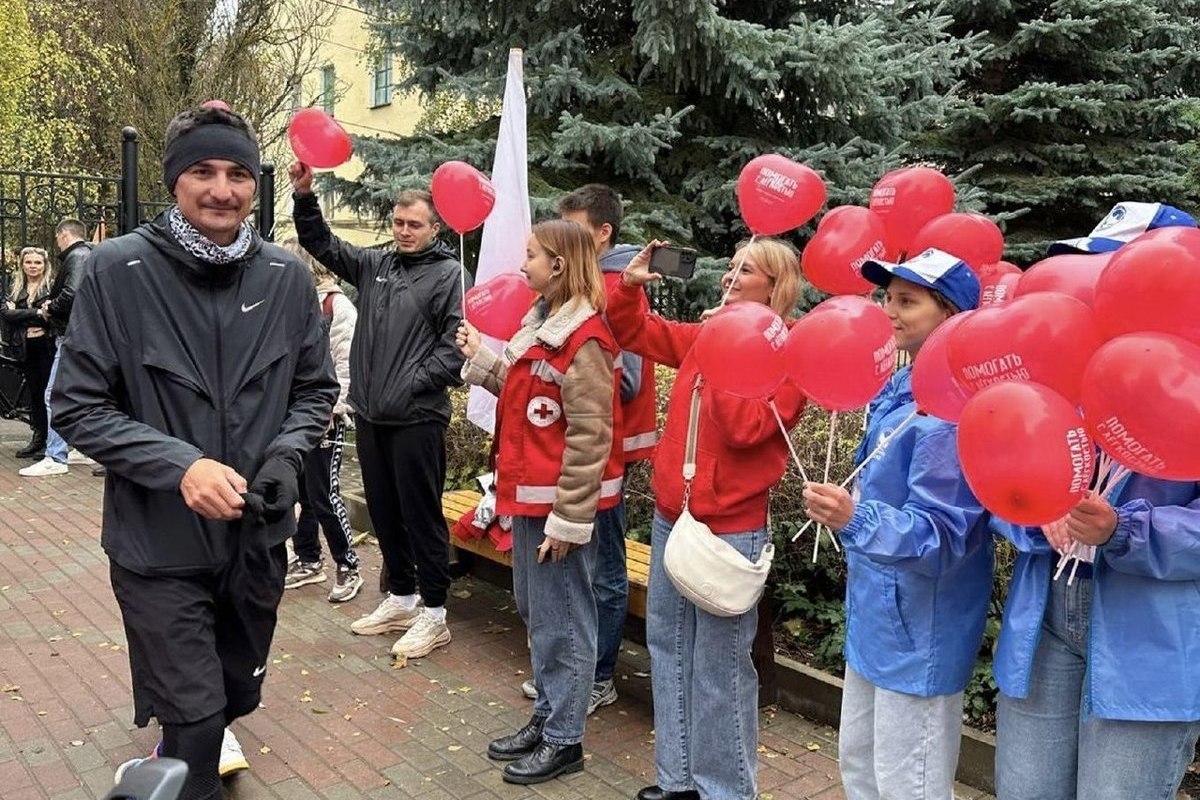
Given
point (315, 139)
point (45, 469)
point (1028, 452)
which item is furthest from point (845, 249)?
point (45, 469)

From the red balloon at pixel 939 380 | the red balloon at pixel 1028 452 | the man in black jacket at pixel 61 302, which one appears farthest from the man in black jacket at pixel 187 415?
the man in black jacket at pixel 61 302

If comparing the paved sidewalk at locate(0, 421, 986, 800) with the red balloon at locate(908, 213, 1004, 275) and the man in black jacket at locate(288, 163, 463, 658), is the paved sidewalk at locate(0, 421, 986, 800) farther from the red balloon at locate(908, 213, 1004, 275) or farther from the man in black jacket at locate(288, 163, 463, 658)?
the red balloon at locate(908, 213, 1004, 275)

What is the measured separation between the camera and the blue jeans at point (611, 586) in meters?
4.12

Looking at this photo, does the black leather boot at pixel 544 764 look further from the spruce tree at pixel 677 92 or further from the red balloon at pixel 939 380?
the spruce tree at pixel 677 92

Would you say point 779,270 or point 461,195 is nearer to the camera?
point 779,270

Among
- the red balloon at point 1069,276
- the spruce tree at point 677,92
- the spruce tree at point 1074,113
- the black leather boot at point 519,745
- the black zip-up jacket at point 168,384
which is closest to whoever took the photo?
the red balloon at point 1069,276

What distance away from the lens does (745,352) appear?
2619 millimetres

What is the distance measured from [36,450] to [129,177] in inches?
138

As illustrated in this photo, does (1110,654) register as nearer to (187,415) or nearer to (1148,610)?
(1148,610)

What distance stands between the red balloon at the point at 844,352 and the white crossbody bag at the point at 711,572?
63 centimetres

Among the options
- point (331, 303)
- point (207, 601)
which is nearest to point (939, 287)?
point (207, 601)

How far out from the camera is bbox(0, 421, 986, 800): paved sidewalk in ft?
11.9

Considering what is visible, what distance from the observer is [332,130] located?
473 centimetres

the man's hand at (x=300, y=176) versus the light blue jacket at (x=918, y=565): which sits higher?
the man's hand at (x=300, y=176)
